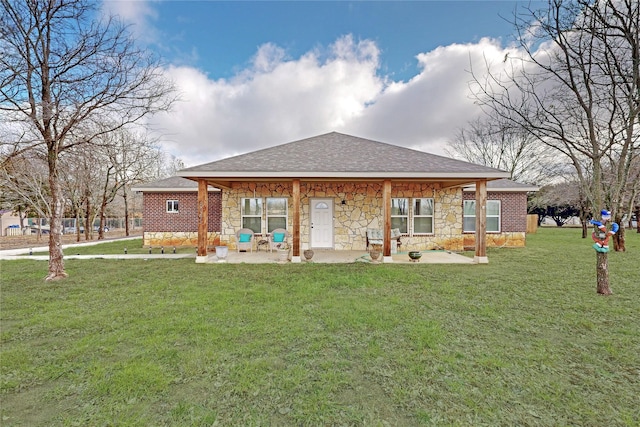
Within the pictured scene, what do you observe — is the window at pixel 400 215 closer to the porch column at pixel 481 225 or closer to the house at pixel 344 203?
the house at pixel 344 203

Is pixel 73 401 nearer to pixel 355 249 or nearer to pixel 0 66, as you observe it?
pixel 0 66

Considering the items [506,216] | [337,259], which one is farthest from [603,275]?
[506,216]

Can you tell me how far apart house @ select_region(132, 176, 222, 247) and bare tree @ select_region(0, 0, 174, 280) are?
5969 millimetres

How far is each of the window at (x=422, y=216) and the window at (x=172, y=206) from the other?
422 inches

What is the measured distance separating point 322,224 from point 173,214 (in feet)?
23.4

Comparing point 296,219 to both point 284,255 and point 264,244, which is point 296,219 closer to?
point 284,255

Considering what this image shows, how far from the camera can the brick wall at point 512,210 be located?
42.8 ft

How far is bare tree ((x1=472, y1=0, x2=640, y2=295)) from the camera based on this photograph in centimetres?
514

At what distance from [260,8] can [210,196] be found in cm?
813

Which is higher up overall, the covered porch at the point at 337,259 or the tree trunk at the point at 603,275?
the tree trunk at the point at 603,275

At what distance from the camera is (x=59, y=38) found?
6.54 m

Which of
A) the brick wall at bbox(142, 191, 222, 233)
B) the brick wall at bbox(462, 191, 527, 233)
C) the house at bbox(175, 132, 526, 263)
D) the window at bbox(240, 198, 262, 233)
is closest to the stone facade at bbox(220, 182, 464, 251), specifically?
the house at bbox(175, 132, 526, 263)

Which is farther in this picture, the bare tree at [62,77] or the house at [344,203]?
the house at [344,203]

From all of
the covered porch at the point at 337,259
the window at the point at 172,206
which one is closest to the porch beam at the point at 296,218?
the covered porch at the point at 337,259
